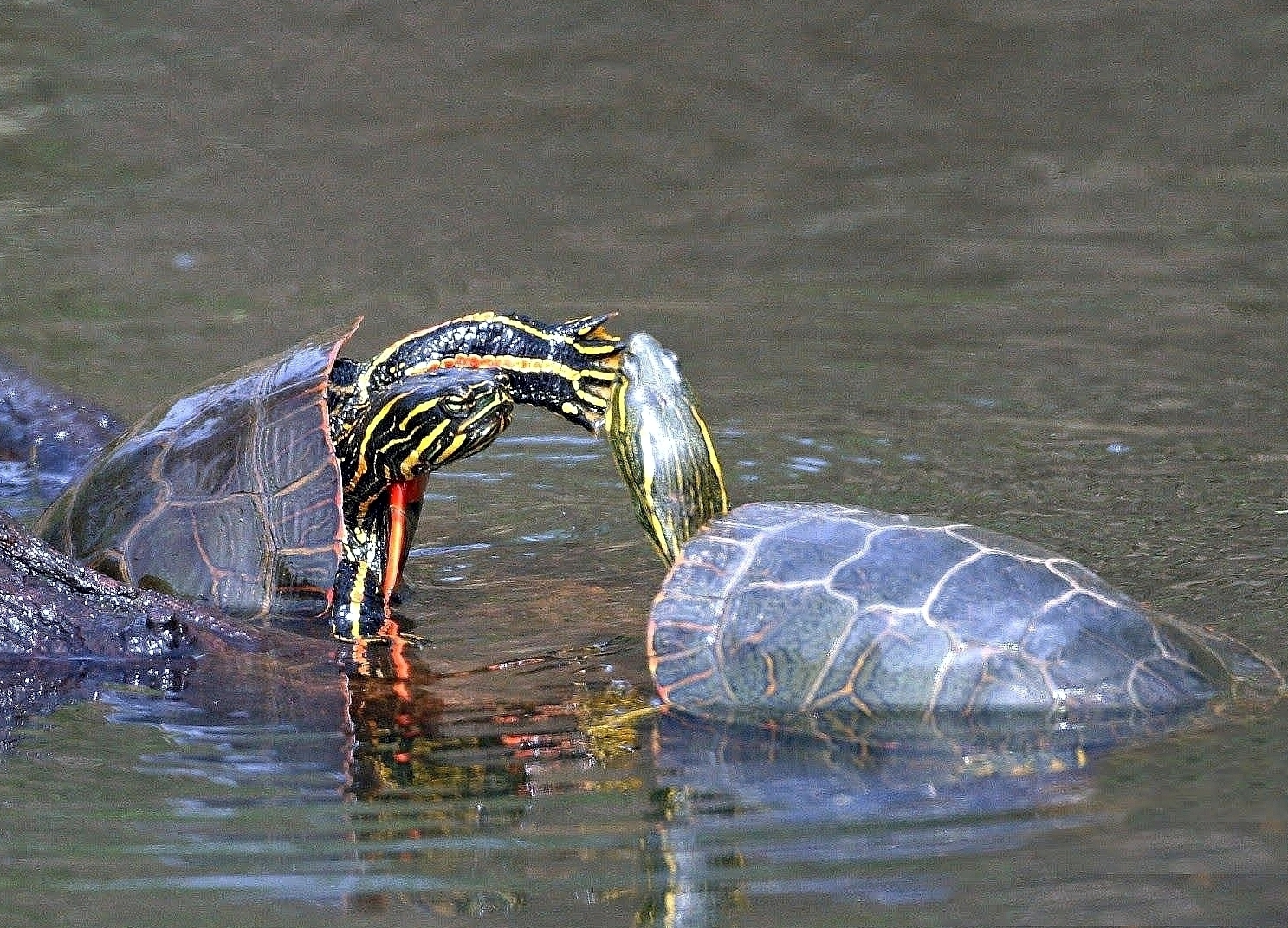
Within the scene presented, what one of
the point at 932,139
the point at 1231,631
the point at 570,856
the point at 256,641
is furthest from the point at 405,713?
the point at 932,139

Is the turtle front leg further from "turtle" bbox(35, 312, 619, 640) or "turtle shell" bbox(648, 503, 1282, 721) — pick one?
"turtle shell" bbox(648, 503, 1282, 721)

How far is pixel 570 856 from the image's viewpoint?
295cm

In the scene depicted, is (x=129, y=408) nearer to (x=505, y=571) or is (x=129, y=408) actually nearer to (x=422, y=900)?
(x=505, y=571)

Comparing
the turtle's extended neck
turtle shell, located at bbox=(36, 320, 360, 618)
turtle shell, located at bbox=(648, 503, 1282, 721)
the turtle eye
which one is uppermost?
the turtle's extended neck

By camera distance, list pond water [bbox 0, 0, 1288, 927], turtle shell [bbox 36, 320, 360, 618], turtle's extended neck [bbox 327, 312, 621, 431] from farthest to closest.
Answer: turtle's extended neck [bbox 327, 312, 621, 431]
turtle shell [bbox 36, 320, 360, 618]
pond water [bbox 0, 0, 1288, 927]

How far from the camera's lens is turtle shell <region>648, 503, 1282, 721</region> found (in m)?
3.34

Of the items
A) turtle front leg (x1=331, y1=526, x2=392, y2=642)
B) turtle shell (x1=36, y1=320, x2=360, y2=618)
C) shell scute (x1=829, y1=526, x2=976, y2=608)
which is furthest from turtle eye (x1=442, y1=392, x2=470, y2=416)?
shell scute (x1=829, y1=526, x2=976, y2=608)

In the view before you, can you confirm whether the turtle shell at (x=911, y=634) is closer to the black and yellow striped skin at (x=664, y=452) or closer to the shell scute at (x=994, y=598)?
the shell scute at (x=994, y=598)

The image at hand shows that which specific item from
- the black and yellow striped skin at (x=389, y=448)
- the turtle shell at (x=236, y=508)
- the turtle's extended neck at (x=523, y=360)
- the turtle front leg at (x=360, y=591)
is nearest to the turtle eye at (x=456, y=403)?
the black and yellow striped skin at (x=389, y=448)

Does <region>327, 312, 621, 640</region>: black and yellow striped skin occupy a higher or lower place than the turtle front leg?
higher

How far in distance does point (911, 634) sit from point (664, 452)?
830mm

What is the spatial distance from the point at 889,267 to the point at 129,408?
318 centimetres

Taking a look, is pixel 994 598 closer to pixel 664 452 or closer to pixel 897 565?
pixel 897 565

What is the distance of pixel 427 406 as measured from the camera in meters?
4.35
